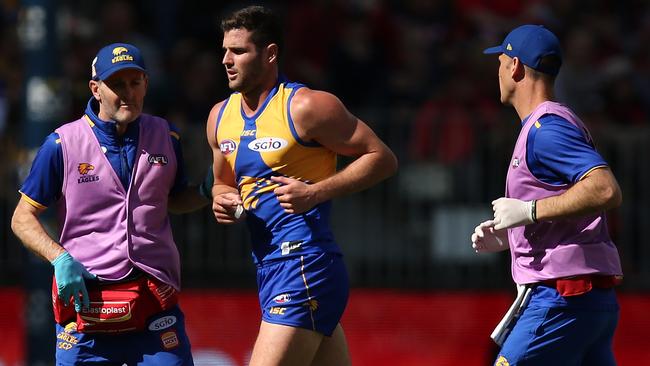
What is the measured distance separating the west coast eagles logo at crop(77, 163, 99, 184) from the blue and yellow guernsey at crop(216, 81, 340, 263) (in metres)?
0.73

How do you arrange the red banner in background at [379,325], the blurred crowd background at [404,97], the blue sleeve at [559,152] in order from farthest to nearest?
the blurred crowd background at [404,97]
the red banner in background at [379,325]
the blue sleeve at [559,152]

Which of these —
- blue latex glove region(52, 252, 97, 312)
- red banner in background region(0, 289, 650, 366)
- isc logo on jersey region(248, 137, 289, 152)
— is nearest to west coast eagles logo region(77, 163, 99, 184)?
blue latex glove region(52, 252, 97, 312)

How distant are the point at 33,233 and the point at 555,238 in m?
2.68

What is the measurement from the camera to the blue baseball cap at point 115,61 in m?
6.75

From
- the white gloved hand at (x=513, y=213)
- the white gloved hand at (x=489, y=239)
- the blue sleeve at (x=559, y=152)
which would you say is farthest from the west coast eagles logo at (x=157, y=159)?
the blue sleeve at (x=559, y=152)

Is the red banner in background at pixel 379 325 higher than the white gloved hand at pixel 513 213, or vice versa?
the white gloved hand at pixel 513 213

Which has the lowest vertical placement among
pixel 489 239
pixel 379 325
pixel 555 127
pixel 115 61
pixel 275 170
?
pixel 379 325

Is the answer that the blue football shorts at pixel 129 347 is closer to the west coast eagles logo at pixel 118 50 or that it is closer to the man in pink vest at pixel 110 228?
the man in pink vest at pixel 110 228

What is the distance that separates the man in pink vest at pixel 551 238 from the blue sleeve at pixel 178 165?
5.87 feet

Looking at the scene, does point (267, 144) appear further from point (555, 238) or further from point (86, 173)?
point (555, 238)

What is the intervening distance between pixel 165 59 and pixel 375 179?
277 inches

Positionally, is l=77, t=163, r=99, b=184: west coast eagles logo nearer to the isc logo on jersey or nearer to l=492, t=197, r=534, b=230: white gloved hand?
the isc logo on jersey

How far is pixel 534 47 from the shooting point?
6.42 m

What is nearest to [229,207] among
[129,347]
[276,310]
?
[276,310]
